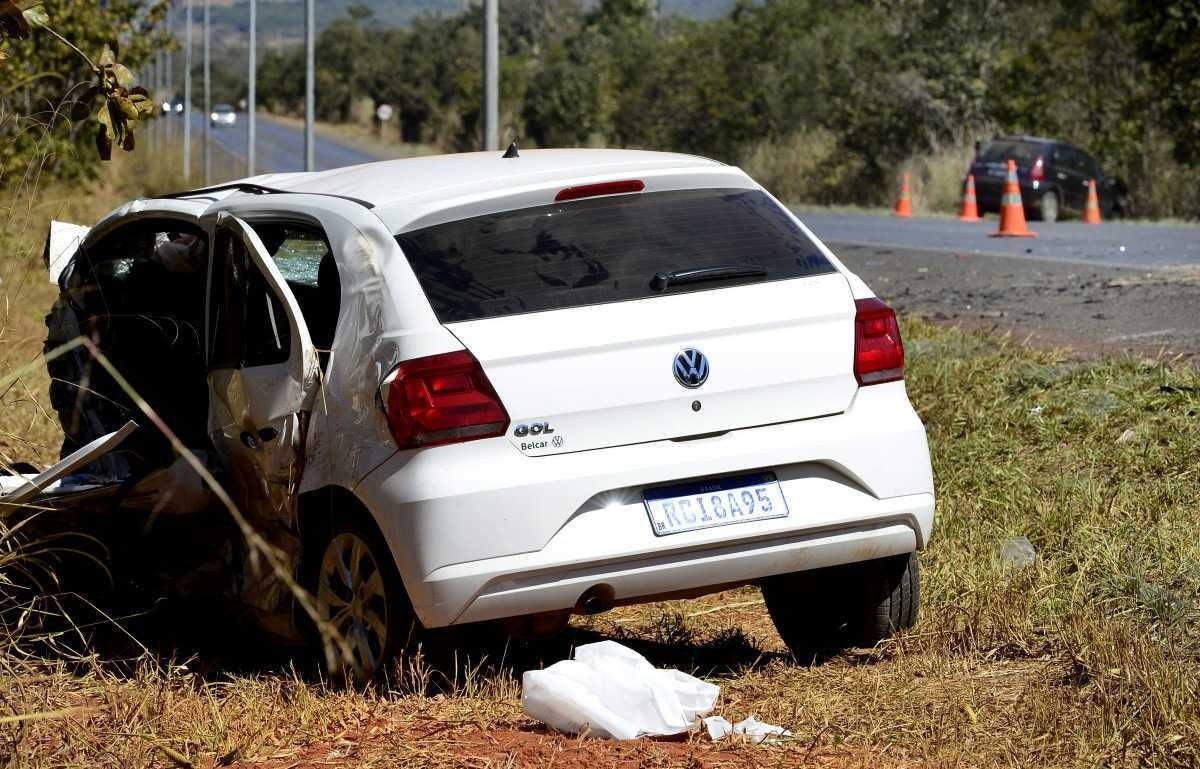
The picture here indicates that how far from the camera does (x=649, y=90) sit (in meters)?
62.1

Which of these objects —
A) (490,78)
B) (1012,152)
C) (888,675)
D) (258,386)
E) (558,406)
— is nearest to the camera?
(558,406)

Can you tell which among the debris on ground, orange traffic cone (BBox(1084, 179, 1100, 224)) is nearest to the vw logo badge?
the debris on ground

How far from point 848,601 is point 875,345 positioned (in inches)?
37.3

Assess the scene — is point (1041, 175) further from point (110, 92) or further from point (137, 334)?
point (110, 92)

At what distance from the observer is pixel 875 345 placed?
5.51m

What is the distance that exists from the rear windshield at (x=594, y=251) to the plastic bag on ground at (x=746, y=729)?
1251 mm

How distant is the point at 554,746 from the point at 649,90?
5850 centimetres

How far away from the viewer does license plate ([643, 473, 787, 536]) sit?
512cm

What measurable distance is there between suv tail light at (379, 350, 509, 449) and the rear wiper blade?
2.11 feet

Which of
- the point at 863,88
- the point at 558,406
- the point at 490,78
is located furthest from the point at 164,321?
the point at 863,88

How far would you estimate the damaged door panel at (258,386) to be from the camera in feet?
18.4

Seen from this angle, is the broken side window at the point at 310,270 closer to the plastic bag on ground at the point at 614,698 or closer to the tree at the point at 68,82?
the tree at the point at 68,82

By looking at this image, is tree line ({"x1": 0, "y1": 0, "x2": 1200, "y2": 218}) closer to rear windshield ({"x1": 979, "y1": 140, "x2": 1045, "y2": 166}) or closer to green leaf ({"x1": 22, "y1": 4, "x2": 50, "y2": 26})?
green leaf ({"x1": 22, "y1": 4, "x2": 50, "y2": 26})

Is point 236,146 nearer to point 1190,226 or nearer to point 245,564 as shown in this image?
point 1190,226
